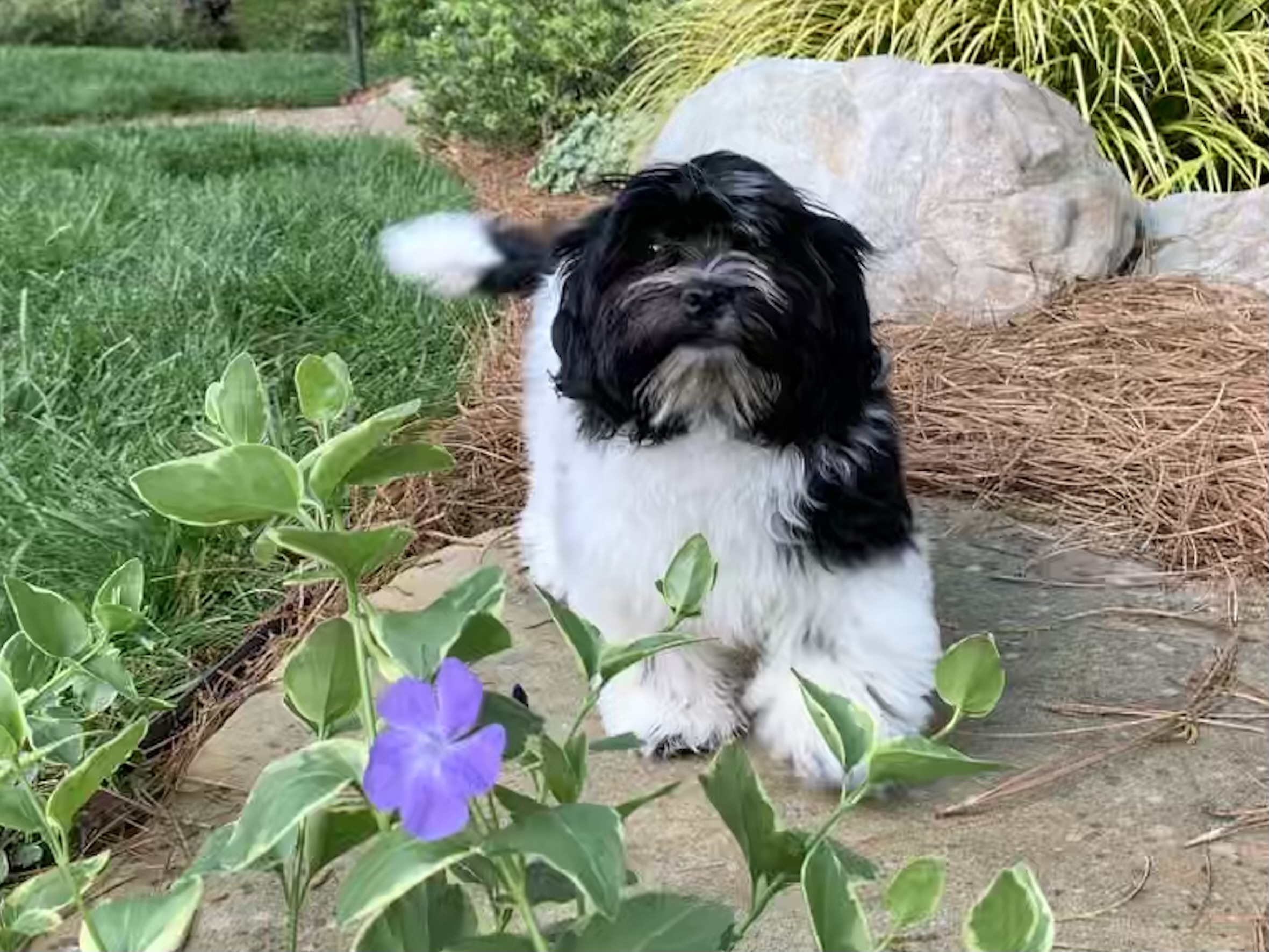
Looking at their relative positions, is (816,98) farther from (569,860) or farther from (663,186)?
(569,860)

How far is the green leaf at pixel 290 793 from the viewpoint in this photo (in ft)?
2.89

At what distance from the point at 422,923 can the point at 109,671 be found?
621 mm

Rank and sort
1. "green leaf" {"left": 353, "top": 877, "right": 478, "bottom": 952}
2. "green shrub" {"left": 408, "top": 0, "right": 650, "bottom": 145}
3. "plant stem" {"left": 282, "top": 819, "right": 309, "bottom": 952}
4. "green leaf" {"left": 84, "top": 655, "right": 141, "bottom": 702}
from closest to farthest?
"green leaf" {"left": 353, "top": 877, "right": 478, "bottom": 952}, "plant stem" {"left": 282, "top": 819, "right": 309, "bottom": 952}, "green leaf" {"left": 84, "top": 655, "right": 141, "bottom": 702}, "green shrub" {"left": 408, "top": 0, "right": 650, "bottom": 145}

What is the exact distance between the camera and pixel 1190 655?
2.70 metres

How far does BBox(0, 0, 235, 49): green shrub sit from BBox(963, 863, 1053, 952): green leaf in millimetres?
19888

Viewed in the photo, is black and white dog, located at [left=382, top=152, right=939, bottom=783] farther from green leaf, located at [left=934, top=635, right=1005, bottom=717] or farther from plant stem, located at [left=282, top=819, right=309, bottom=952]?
plant stem, located at [left=282, top=819, right=309, bottom=952]

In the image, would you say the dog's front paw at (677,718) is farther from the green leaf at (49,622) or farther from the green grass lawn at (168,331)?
the green leaf at (49,622)

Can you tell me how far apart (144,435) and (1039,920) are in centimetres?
311

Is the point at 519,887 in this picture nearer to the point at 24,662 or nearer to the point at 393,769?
the point at 393,769

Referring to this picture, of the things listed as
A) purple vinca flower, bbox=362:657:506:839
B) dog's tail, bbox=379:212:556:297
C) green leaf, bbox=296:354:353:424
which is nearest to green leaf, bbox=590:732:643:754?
purple vinca flower, bbox=362:657:506:839

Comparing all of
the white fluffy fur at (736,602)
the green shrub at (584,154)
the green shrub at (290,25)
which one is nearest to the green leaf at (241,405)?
the white fluffy fur at (736,602)

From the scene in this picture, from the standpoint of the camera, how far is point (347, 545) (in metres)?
0.96

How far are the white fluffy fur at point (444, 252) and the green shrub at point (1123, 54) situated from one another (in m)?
3.21

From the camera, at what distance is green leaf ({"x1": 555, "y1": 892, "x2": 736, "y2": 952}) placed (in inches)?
37.1
